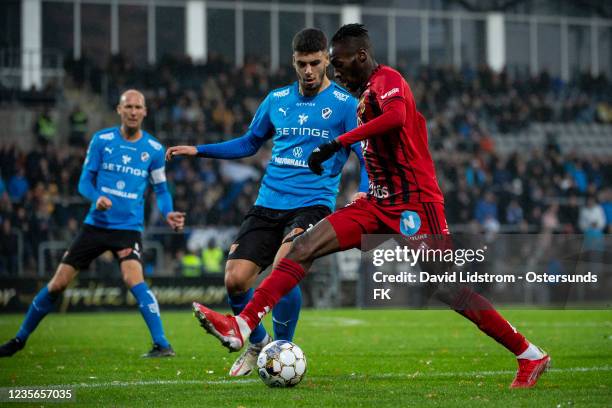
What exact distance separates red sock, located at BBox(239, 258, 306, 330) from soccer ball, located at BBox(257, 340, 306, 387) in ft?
1.79

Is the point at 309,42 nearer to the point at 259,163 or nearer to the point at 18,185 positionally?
the point at 18,185

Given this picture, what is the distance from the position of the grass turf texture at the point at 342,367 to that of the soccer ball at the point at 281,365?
0.10 m

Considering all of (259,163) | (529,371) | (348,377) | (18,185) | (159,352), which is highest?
(259,163)

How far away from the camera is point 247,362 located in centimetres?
795

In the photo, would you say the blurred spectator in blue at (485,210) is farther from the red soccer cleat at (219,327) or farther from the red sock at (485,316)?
the red soccer cleat at (219,327)

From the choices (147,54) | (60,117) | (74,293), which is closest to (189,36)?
(147,54)

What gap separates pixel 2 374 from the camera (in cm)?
813

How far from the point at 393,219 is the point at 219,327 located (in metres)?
1.45

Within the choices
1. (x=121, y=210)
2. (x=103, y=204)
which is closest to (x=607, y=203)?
(x=121, y=210)

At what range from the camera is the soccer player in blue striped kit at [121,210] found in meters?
9.98

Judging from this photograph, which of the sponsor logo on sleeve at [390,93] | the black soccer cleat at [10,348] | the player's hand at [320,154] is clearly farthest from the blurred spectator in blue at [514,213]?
the player's hand at [320,154]

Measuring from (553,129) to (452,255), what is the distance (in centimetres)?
2678

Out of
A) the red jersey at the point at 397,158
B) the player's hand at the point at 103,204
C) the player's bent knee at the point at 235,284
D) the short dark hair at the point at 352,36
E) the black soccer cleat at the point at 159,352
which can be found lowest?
the black soccer cleat at the point at 159,352

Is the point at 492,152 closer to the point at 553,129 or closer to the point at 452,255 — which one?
the point at 553,129
